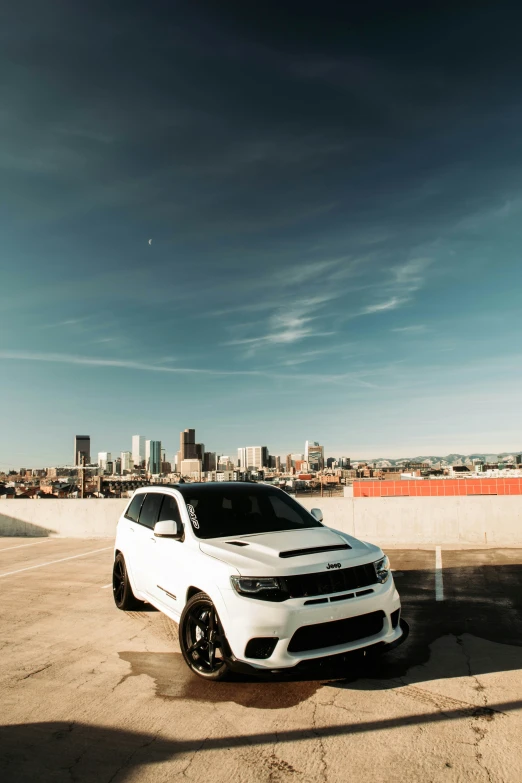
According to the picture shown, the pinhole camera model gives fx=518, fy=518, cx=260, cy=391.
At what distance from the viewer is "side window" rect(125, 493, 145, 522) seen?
6976 millimetres

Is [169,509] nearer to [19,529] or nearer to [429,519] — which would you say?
A: [429,519]

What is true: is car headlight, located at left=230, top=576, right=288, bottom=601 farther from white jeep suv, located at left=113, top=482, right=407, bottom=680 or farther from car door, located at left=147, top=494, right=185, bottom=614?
car door, located at left=147, top=494, right=185, bottom=614

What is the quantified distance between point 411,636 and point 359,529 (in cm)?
906

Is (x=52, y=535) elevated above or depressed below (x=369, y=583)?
below

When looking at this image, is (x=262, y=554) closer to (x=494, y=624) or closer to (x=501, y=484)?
(x=494, y=624)

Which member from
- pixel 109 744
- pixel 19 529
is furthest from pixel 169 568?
pixel 19 529

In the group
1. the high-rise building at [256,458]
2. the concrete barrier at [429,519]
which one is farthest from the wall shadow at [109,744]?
the high-rise building at [256,458]

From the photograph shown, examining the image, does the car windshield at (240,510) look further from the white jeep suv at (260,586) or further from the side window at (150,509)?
the side window at (150,509)

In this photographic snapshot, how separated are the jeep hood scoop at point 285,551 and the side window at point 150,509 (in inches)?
60.3

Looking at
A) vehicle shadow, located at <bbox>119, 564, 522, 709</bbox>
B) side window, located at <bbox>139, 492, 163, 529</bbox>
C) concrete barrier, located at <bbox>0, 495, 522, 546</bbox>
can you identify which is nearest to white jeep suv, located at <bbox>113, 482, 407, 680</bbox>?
vehicle shadow, located at <bbox>119, 564, 522, 709</bbox>

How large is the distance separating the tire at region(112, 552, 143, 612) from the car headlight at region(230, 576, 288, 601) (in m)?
3.14

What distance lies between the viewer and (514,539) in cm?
1316

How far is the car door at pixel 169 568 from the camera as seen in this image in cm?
502

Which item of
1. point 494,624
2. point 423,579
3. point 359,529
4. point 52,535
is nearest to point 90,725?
point 494,624
